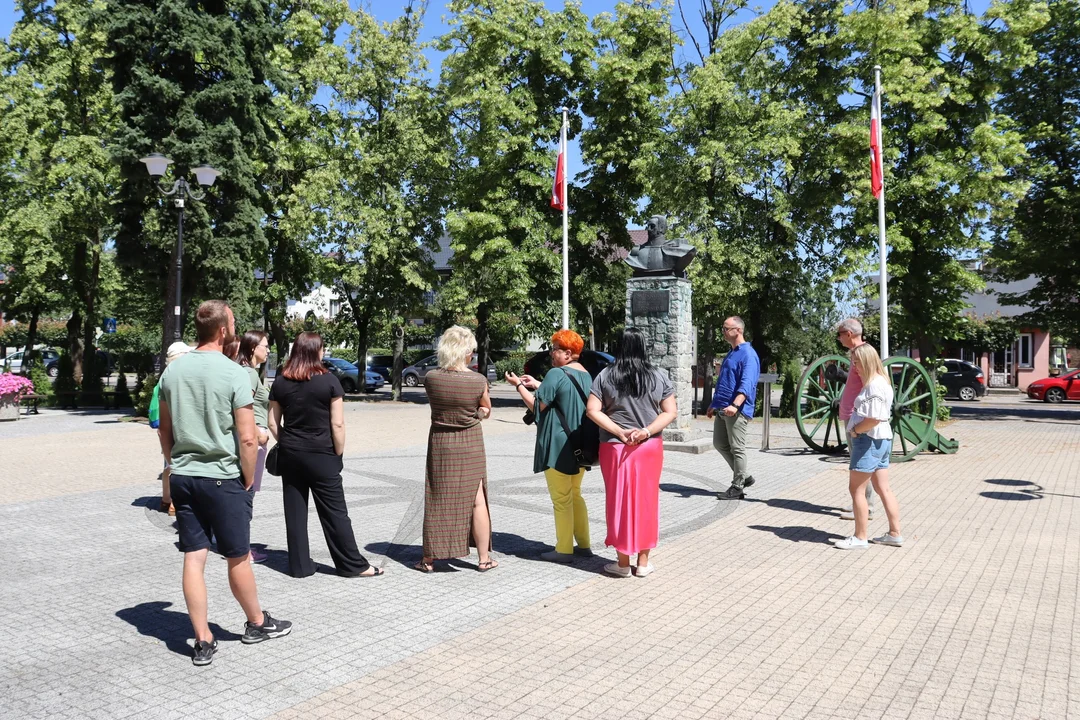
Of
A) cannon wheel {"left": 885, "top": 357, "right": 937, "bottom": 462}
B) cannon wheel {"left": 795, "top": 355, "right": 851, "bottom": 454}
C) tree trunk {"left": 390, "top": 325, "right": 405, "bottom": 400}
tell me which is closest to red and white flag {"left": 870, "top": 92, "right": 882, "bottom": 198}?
cannon wheel {"left": 885, "top": 357, "right": 937, "bottom": 462}

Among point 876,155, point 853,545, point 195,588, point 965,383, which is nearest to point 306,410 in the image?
point 195,588

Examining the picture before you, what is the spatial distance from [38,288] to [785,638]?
89.4 feet

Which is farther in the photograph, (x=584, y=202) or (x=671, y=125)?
(x=584, y=202)

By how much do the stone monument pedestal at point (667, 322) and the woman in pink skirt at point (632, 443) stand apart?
8.21 m

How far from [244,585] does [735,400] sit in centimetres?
575

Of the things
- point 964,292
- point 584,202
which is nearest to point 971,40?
point 964,292

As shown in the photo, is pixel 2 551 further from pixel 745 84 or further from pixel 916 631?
pixel 745 84

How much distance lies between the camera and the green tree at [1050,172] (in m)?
23.4

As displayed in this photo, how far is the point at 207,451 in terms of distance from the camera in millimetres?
4297

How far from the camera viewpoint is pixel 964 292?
77.7ft

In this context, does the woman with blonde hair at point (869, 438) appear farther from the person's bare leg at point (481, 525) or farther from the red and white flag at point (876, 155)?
the red and white flag at point (876, 155)

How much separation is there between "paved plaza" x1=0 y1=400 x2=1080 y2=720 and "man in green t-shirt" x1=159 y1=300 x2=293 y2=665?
586mm

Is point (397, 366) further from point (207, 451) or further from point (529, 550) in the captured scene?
point (207, 451)

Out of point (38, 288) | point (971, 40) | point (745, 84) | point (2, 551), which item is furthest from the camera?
point (38, 288)
